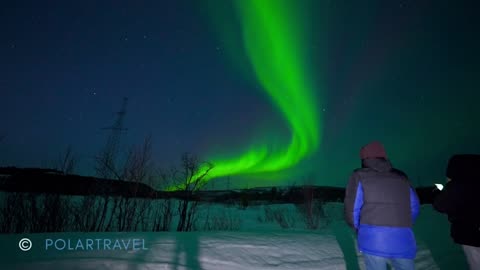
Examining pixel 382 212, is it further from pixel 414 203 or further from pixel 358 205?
pixel 414 203

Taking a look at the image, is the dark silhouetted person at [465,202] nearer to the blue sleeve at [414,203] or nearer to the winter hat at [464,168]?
the winter hat at [464,168]

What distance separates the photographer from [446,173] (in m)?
2.90

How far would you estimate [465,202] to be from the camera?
2.62 meters

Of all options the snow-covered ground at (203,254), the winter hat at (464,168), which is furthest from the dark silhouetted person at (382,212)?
the snow-covered ground at (203,254)

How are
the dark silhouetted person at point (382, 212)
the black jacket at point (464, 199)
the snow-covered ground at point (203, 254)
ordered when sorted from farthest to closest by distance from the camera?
the snow-covered ground at point (203, 254) < the black jacket at point (464, 199) < the dark silhouetted person at point (382, 212)

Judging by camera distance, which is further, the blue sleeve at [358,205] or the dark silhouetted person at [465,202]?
the dark silhouetted person at [465,202]

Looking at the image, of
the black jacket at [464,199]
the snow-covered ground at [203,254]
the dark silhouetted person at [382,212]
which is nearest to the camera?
the dark silhouetted person at [382,212]

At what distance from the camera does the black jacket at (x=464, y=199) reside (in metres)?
2.59

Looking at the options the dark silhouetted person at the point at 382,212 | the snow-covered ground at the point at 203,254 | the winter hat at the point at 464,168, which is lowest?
the snow-covered ground at the point at 203,254

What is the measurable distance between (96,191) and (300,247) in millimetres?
6428

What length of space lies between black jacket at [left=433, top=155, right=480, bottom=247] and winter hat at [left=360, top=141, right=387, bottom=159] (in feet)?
2.87

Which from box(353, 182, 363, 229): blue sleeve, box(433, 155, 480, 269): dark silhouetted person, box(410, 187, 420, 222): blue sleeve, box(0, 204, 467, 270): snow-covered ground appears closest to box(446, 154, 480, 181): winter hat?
box(433, 155, 480, 269): dark silhouetted person

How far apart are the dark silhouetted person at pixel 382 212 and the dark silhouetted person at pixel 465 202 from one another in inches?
19.6

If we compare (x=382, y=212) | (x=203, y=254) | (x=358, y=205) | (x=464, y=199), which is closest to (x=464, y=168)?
(x=464, y=199)
